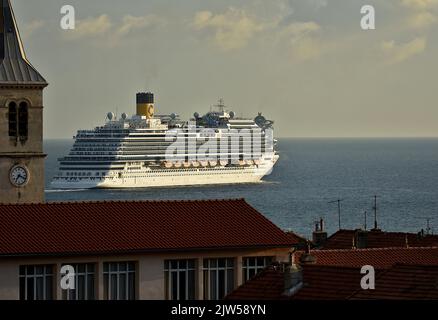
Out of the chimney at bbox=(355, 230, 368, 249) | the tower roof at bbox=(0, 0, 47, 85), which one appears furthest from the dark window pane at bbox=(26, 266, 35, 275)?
the tower roof at bbox=(0, 0, 47, 85)

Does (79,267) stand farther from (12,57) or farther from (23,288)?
(12,57)

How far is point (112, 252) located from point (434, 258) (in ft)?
29.9

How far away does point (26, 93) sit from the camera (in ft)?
185

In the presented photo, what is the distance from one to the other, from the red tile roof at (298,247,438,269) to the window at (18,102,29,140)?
1459 centimetres

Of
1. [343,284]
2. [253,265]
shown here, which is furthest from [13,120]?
[343,284]

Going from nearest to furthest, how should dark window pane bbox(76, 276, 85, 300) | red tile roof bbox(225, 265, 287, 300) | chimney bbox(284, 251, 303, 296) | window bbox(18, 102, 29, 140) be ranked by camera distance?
chimney bbox(284, 251, 303, 296) → red tile roof bbox(225, 265, 287, 300) → dark window pane bbox(76, 276, 85, 300) → window bbox(18, 102, 29, 140)

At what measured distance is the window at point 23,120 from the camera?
56.0 metres

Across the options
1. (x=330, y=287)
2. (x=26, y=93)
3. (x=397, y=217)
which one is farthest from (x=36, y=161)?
(x=397, y=217)

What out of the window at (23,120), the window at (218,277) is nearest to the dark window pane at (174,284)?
the window at (218,277)

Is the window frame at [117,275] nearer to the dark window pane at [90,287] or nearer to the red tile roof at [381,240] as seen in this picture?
the dark window pane at [90,287]

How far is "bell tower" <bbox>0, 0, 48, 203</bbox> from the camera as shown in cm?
5503

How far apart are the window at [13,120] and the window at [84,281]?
16.4 meters

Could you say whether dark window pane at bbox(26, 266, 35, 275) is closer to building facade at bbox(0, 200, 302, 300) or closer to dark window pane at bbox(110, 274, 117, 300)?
building facade at bbox(0, 200, 302, 300)
